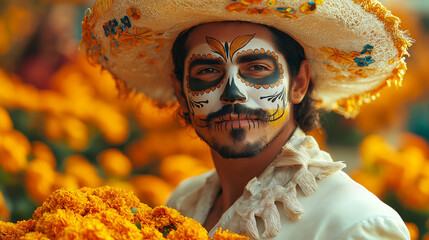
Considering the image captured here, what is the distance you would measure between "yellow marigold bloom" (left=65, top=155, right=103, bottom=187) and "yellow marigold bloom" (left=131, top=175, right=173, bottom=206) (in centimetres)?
26

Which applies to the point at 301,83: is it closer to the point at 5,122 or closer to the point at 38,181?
the point at 38,181

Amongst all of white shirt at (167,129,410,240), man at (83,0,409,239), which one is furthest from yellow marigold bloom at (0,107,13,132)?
white shirt at (167,129,410,240)

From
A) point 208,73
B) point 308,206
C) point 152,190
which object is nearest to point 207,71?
point 208,73

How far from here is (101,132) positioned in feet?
12.4

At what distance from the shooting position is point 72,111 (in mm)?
3658

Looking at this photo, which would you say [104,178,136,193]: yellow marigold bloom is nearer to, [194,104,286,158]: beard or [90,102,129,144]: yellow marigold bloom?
[90,102,129,144]: yellow marigold bloom

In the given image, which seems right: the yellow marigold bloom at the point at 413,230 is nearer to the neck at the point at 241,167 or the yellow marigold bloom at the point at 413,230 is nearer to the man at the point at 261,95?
the man at the point at 261,95

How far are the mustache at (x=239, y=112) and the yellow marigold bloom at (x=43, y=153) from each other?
1.55 m

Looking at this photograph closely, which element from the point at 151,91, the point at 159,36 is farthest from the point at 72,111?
the point at 159,36

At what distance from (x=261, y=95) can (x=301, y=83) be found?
0.34 m

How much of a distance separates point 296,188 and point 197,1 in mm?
812

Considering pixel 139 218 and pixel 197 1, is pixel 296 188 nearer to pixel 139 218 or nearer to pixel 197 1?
pixel 139 218

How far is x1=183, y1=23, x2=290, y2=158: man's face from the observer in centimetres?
218

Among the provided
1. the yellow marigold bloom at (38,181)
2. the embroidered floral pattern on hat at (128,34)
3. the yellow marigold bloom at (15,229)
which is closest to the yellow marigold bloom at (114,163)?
the yellow marigold bloom at (38,181)
